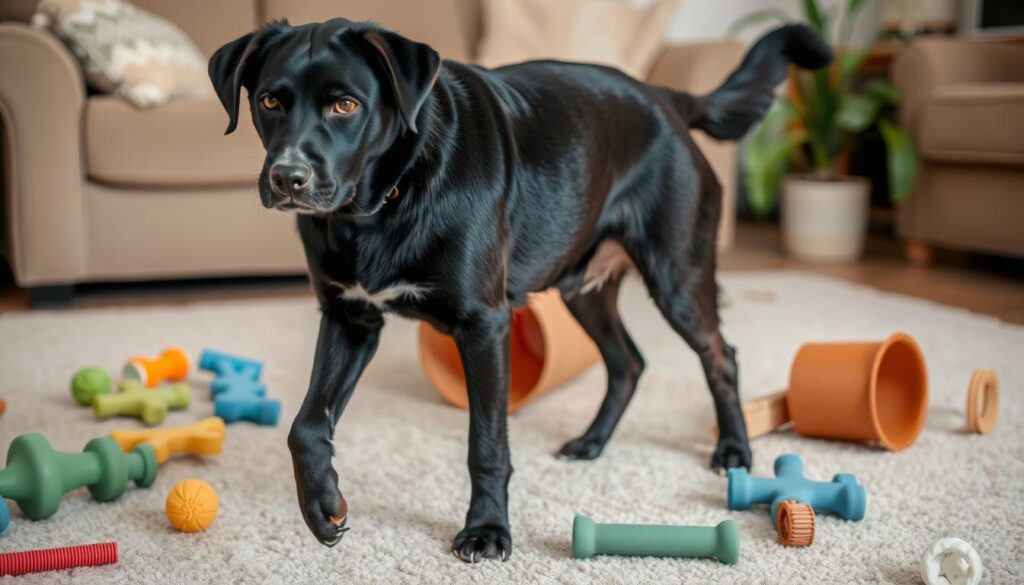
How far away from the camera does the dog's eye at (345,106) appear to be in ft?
4.58

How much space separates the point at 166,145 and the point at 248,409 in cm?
166

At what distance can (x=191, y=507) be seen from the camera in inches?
61.2

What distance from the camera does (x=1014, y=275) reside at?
4.01 m

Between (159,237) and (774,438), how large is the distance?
2397 millimetres

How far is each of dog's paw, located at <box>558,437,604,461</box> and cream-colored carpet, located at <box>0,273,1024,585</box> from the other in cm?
3

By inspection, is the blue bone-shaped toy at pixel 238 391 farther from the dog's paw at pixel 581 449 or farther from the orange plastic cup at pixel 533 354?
the dog's paw at pixel 581 449

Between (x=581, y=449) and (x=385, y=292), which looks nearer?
(x=385, y=292)

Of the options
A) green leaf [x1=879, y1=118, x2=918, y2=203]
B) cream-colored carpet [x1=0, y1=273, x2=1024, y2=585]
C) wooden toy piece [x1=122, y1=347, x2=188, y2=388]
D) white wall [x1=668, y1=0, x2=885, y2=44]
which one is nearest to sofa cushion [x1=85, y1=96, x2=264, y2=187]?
cream-colored carpet [x1=0, y1=273, x2=1024, y2=585]

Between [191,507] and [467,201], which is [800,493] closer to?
[467,201]

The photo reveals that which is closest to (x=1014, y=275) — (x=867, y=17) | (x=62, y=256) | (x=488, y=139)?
(x=867, y=17)

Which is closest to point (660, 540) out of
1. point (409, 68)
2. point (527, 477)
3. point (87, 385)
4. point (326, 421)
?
point (527, 477)

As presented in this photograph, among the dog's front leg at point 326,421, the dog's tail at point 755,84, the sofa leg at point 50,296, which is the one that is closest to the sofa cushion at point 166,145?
the sofa leg at point 50,296

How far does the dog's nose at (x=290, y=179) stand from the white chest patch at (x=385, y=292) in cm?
22

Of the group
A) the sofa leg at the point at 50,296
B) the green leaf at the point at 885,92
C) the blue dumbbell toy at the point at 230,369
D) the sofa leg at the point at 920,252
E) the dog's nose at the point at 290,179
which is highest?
the dog's nose at the point at 290,179
